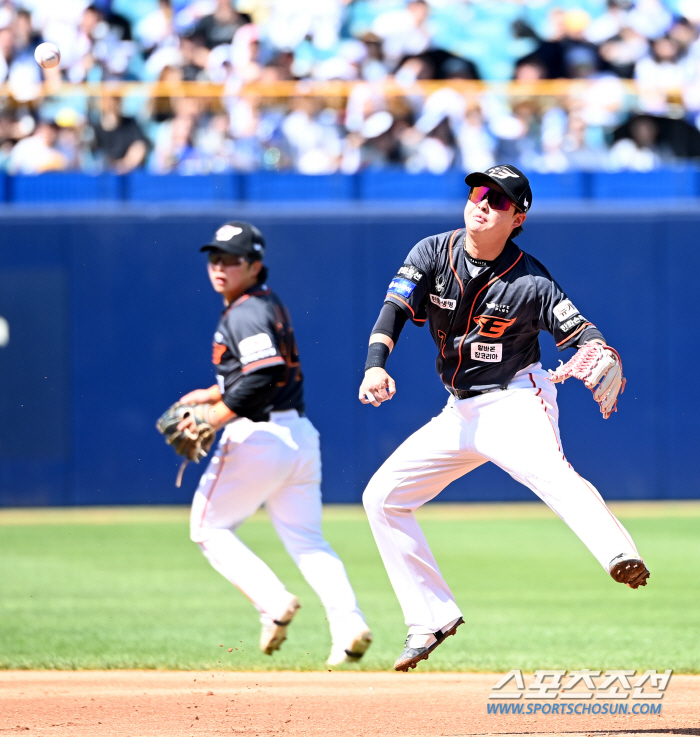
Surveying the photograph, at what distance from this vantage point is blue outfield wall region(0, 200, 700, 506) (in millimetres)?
11766

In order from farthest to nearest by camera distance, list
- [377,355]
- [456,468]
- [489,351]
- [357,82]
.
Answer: [357,82]
[456,468]
[489,351]
[377,355]

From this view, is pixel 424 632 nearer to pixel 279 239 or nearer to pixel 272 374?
pixel 272 374

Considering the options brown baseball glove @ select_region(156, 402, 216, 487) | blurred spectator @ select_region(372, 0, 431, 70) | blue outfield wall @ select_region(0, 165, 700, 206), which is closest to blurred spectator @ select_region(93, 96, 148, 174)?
blue outfield wall @ select_region(0, 165, 700, 206)

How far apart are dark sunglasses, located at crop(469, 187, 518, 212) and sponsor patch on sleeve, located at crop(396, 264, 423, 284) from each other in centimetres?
37

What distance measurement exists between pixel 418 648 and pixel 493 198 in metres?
1.92

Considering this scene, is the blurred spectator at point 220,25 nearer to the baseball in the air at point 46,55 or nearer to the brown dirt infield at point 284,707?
the baseball in the air at point 46,55

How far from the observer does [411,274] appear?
490 centimetres

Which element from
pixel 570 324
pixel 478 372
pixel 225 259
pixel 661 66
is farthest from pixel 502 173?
pixel 661 66

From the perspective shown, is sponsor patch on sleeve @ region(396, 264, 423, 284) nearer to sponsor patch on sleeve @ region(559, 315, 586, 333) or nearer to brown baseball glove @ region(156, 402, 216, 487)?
sponsor patch on sleeve @ region(559, 315, 586, 333)

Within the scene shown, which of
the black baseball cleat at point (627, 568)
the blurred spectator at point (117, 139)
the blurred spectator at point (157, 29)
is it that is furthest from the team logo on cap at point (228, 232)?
the blurred spectator at point (157, 29)

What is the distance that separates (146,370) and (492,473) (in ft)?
12.2

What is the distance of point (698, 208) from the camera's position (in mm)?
12062

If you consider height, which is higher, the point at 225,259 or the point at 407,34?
the point at 407,34

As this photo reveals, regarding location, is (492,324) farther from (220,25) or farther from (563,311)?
(220,25)
